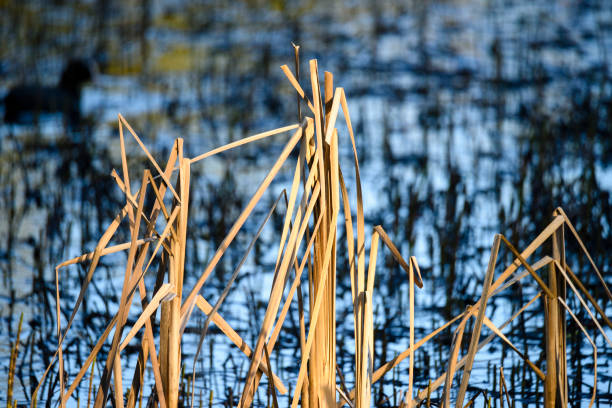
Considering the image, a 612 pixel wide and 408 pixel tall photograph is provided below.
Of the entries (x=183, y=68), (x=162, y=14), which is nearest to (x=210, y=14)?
(x=162, y=14)

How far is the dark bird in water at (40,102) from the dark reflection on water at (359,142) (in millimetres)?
138

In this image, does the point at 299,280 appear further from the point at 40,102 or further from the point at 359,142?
the point at 40,102

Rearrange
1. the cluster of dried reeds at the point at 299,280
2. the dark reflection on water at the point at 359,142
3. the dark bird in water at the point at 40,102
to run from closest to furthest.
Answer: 1. the cluster of dried reeds at the point at 299,280
2. the dark reflection on water at the point at 359,142
3. the dark bird in water at the point at 40,102

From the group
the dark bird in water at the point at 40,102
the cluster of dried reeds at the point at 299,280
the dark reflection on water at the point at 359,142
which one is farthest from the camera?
the dark bird in water at the point at 40,102

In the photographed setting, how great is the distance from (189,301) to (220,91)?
7103mm

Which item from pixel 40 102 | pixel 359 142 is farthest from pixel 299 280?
pixel 40 102

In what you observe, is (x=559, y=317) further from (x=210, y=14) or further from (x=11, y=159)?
(x=210, y=14)

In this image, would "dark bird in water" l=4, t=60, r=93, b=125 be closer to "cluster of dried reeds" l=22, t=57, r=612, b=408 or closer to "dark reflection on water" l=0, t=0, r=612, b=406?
"dark reflection on water" l=0, t=0, r=612, b=406

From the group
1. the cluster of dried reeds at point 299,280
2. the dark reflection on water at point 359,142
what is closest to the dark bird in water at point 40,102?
the dark reflection on water at point 359,142

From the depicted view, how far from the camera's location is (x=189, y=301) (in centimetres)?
171

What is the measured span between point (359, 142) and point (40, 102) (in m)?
3.37

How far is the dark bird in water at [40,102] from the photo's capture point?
7629 mm

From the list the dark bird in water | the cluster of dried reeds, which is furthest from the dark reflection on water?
the cluster of dried reeds

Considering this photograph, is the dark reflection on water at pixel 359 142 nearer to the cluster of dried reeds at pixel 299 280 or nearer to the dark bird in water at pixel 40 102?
the dark bird in water at pixel 40 102
